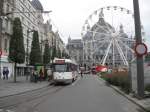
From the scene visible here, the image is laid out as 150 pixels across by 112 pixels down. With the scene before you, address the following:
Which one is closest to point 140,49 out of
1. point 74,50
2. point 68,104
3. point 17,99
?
point 68,104

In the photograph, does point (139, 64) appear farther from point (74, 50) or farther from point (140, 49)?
point (74, 50)

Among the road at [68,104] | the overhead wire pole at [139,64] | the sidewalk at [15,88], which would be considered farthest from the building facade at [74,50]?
the overhead wire pole at [139,64]

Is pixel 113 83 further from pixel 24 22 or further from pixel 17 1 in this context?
pixel 24 22

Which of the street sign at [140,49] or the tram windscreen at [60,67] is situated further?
the tram windscreen at [60,67]

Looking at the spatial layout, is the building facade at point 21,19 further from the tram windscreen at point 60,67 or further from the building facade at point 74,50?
the building facade at point 74,50

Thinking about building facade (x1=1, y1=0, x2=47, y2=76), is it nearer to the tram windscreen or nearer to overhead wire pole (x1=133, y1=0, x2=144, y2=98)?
the tram windscreen

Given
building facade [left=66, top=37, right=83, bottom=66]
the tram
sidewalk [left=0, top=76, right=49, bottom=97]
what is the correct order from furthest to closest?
building facade [left=66, top=37, right=83, bottom=66], the tram, sidewalk [left=0, top=76, right=49, bottom=97]

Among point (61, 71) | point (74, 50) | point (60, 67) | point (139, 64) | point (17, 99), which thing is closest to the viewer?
point (139, 64)

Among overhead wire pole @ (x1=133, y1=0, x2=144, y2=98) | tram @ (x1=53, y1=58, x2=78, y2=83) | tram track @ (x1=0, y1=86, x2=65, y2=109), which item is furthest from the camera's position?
tram @ (x1=53, y1=58, x2=78, y2=83)

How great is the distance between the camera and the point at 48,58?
69.1 metres

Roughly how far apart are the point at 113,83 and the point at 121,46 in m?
33.5

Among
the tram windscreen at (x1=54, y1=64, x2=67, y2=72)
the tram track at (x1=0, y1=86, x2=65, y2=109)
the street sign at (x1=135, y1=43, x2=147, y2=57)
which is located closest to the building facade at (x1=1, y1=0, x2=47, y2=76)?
the tram windscreen at (x1=54, y1=64, x2=67, y2=72)

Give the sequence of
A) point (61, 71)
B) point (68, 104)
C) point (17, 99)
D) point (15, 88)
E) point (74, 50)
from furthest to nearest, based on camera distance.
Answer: point (74, 50) < point (61, 71) < point (15, 88) < point (17, 99) < point (68, 104)

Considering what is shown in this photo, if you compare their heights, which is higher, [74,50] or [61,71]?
[74,50]
